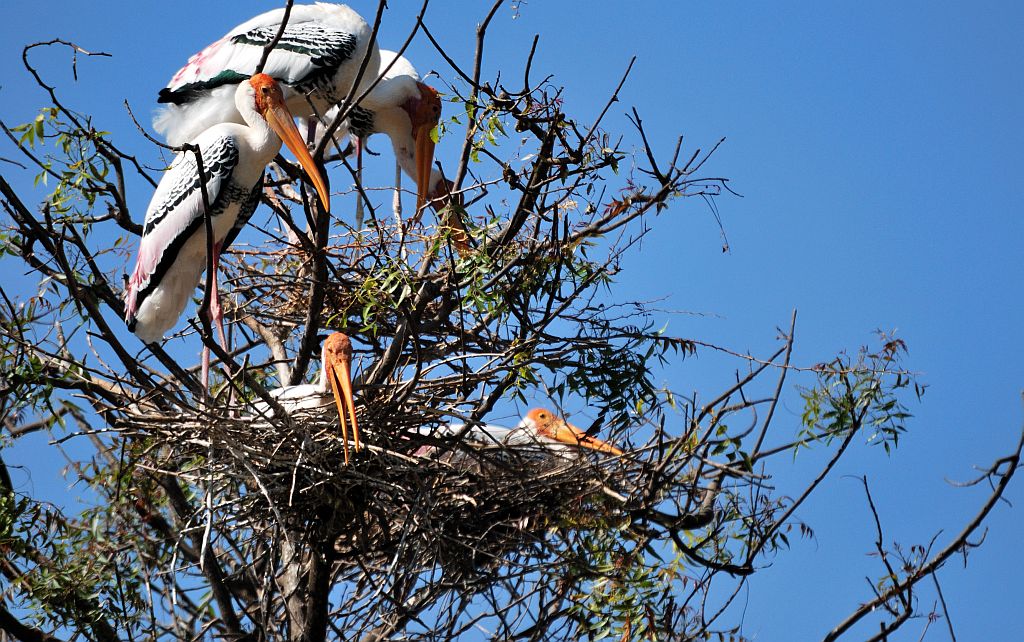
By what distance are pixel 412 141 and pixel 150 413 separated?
279 centimetres

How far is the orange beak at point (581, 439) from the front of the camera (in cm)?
474

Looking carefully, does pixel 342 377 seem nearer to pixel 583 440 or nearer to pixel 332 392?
pixel 332 392

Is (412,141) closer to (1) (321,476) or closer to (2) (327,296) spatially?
(2) (327,296)

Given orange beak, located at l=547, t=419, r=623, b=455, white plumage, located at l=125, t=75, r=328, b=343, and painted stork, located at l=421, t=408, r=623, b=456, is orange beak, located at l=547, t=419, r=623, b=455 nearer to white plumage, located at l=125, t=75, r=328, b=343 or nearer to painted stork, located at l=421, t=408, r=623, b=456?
painted stork, located at l=421, t=408, r=623, b=456

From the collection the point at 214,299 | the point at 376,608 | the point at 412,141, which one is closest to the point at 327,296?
the point at 214,299

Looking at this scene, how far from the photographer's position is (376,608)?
491 cm

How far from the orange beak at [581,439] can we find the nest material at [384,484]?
2.5 inches

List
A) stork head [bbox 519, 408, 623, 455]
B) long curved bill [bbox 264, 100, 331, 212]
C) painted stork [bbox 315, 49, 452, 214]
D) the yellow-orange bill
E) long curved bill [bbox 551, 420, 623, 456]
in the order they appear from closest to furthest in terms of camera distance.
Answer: the yellow-orange bill
long curved bill [bbox 551, 420, 623, 456]
long curved bill [bbox 264, 100, 331, 212]
stork head [bbox 519, 408, 623, 455]
painted stork [bbox 315, 49, 452, 214]

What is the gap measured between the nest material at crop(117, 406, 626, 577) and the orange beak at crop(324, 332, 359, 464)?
0.27 feet

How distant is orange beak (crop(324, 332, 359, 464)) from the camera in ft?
14.5

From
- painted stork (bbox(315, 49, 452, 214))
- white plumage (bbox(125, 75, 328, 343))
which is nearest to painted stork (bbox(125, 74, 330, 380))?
white plumage (bbox(125, 75, 328, 343))

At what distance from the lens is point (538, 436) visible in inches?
227

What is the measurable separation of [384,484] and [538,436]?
1.42 meters

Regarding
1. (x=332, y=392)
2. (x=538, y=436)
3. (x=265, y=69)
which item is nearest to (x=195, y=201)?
(x=265, y=69)
